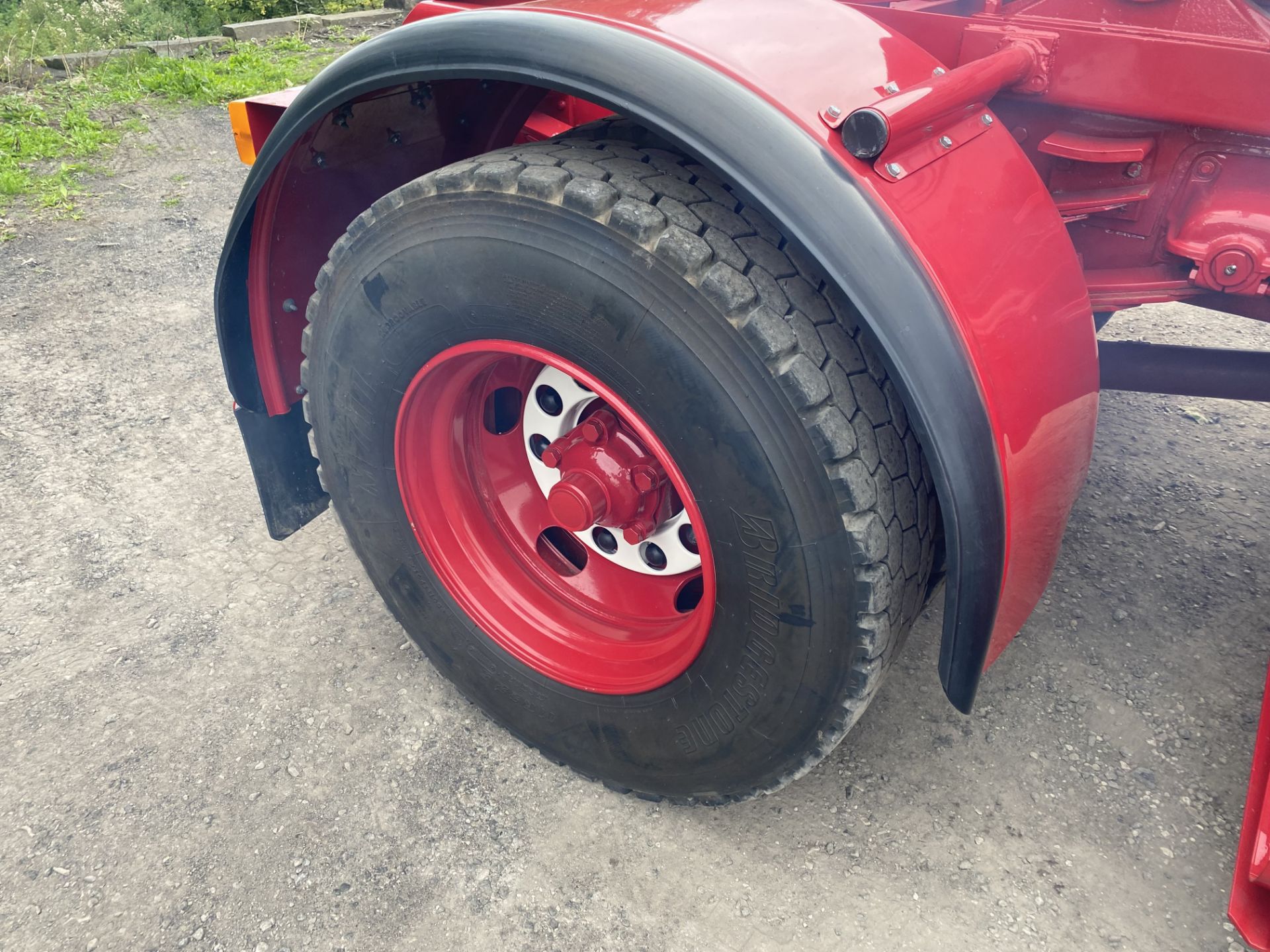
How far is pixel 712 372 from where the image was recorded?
1312 millimetres

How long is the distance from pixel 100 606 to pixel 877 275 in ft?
7.38

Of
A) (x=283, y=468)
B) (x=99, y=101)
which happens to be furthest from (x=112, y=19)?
(x=283, y=468)

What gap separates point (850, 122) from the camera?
1187 millimetres

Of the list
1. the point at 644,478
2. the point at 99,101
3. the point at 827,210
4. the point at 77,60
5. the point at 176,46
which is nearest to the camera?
the point at 827,210

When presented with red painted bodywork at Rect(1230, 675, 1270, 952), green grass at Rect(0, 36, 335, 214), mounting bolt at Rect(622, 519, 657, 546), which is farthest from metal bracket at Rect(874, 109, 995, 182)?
green grass at Rect(0, 36, 335, 214)

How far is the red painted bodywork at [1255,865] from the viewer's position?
4.88 ft

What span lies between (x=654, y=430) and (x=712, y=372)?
17cm

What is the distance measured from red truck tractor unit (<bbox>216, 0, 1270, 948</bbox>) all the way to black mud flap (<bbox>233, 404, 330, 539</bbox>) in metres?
0.32

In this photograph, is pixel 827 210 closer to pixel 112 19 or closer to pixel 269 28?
pixel 269 28

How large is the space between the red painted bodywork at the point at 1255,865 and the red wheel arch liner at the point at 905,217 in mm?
551

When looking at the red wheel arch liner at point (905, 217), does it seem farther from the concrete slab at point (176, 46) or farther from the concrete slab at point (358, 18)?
the concrete slab at point (358, 18)

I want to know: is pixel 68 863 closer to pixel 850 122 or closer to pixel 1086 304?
pixel 850 122

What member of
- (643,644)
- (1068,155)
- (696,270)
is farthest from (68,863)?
(1068,155)

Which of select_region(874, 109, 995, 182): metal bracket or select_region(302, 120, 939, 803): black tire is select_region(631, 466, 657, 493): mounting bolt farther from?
select_region(874, 109, 995, 182): metal bracket
